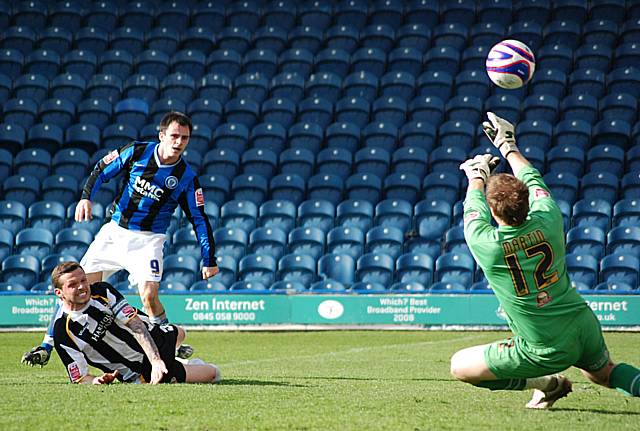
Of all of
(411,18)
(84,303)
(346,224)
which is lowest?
(84,303)

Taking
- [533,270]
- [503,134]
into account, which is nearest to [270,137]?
[503,134]

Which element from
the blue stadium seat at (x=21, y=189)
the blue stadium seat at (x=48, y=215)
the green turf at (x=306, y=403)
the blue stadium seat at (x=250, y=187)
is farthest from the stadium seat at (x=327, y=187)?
the green turf at (x=306, y=403)

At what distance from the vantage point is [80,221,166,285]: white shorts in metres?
8.98

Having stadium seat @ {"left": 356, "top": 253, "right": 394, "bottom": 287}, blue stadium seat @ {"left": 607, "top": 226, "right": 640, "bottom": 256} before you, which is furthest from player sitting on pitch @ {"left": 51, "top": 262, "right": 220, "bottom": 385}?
blue stadium seat @ {"left": 607, "top": 226, "right": 640, "bottom": 256}

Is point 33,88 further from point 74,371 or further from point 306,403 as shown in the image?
point 306,403

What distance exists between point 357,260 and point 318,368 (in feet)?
23.1

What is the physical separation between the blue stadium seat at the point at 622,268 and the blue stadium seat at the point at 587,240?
418 millimetres

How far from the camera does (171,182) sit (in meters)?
8.96

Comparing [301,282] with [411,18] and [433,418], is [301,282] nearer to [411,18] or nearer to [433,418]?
[411,18]

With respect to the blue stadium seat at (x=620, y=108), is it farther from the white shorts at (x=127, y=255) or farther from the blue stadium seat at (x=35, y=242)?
the white shorts at (x=127, y=255)

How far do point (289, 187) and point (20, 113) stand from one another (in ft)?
22.0

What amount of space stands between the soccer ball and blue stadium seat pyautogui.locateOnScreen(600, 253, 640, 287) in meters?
8.63

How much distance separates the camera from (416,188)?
18.3 m

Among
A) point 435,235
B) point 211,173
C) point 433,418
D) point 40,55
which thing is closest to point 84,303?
point 433,418
